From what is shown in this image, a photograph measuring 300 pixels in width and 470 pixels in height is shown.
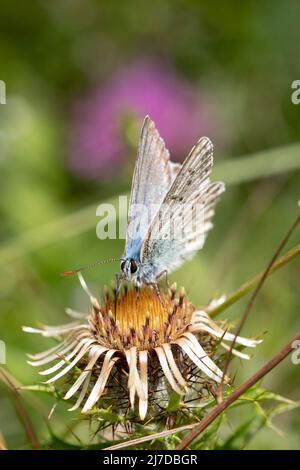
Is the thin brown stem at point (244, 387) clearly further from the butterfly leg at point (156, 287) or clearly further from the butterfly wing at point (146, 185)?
the butterfly wing at point (146, 185)

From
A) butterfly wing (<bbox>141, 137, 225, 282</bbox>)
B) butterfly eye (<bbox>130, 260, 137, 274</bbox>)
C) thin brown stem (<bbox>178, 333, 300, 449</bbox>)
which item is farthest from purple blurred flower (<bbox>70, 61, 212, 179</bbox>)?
thin brown stem (<bbox>178, 333, 300, 449</bbox>)

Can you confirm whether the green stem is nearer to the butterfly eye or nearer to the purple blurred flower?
the butterfly eye

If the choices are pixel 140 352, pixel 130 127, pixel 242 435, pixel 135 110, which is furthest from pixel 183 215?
pixel 135 110

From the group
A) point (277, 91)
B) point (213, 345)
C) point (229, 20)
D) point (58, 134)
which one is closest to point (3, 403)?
point (213, 345)

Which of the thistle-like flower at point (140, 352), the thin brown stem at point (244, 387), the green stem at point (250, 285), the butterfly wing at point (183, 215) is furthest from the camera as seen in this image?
the butterfly wing at point (183, 215)

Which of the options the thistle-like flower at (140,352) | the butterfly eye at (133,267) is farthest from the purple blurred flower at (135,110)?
the thistle-like flower at (140,352)

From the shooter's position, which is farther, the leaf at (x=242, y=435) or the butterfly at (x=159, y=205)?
the butterfly at (x=159, y=205)
